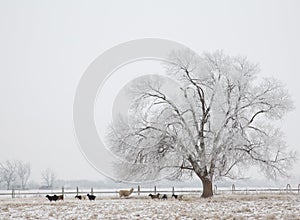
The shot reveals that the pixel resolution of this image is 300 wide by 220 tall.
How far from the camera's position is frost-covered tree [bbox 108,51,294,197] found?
94.0ft

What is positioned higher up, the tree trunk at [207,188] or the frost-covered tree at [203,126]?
the frost-covered tree at [203,126]

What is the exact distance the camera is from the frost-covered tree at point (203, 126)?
94.0ft

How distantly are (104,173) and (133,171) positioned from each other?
13.2 feet

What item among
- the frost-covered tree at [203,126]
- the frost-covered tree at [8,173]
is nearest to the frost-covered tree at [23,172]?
the frost-covered tree at [8,173]

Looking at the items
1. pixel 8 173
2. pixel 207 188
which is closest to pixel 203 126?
pixel 207 188

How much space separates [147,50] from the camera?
39.7 m

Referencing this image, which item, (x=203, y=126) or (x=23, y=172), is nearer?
(x=203, y=126)

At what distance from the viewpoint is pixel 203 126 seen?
29484 mm

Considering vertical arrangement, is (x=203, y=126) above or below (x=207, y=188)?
above

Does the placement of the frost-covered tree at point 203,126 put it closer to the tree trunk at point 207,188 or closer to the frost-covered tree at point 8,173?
the tree trunk at point 207,188

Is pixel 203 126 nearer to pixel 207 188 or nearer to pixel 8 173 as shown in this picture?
pixel 207 188

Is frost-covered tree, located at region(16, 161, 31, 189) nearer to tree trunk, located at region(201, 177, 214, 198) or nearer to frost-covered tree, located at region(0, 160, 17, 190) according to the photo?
frost-covered tree, located at region(0, 160, 17, 190)

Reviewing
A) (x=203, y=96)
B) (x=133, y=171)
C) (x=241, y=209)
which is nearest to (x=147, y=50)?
(x=203, y=96)

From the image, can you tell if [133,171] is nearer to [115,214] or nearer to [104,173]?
[104,173]
